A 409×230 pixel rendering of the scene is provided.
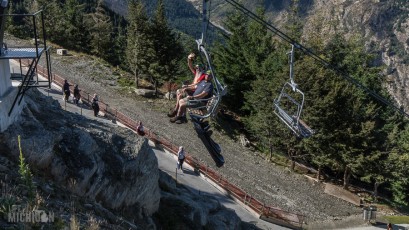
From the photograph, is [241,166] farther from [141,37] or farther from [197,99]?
[197,99]

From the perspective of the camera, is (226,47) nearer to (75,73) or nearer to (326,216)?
(75,73)

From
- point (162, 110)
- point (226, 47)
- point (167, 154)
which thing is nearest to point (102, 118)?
point (167, 154)

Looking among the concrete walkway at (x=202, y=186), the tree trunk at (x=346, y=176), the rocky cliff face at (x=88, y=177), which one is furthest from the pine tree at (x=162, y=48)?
the rocky cliff face at (x=88, y=177)

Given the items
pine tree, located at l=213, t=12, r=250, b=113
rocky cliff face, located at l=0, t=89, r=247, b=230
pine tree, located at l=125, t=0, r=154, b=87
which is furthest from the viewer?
pine tree, located at l=213, t=12, r=250, b=113

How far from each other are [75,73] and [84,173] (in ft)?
109

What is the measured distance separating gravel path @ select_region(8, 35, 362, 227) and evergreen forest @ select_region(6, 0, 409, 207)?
2.20 m

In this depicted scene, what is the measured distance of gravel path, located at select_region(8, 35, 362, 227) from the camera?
29641mm

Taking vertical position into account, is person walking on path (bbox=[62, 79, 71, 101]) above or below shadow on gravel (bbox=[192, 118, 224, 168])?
below

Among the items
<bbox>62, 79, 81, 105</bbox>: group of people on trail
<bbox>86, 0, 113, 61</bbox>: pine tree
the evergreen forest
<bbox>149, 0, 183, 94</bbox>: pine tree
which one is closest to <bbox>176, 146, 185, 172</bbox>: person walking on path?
the evergreen forest

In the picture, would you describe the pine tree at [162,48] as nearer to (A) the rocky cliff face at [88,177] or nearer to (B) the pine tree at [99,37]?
(A) the rocky cliff face at [88,177]

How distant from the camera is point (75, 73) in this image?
44.4m

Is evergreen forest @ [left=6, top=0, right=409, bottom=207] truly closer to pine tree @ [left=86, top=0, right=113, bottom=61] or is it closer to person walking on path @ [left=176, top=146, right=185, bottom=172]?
pine tree @ [left=86, top=0, right=113, bottom=61]

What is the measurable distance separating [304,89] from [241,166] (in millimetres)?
7569

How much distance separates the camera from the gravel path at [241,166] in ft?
97.2
